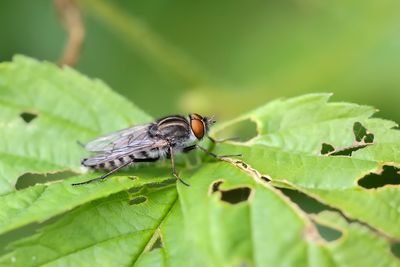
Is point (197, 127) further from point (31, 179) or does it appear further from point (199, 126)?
point (31, 179)

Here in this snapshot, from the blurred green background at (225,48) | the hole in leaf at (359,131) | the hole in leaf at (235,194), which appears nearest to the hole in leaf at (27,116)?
the hole in leaf at (235,194)

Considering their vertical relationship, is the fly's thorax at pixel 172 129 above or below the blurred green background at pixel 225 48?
below

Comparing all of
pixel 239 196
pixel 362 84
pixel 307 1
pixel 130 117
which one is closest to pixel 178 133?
pixel 130 117

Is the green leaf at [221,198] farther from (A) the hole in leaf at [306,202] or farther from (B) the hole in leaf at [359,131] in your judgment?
(A) the hole in leaf at [306,202]

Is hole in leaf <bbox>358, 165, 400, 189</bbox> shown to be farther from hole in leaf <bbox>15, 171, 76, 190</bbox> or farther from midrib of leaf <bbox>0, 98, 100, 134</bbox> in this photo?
midrib of leaf <bbox>0, 98, 100, 134</bbox>

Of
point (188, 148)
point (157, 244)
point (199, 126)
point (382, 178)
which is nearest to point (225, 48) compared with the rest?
point (199, 126)
